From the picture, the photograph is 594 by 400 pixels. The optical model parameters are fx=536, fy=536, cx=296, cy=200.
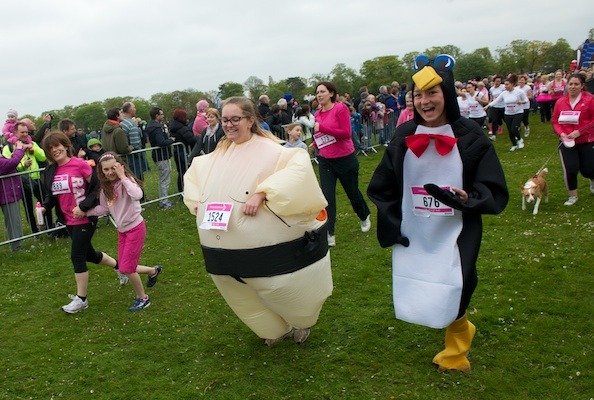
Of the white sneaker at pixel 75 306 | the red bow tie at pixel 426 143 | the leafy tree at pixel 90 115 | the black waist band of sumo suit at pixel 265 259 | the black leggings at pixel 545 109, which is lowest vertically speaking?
the white sneaker at pixel 75 306

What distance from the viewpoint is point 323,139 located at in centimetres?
712

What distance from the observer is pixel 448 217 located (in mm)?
3609

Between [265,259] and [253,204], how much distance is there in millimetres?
425

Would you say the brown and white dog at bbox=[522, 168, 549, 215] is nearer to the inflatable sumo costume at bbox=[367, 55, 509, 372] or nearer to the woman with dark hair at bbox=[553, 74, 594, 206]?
the woman with dark hair at bbox=[553, 74, 594, 206]

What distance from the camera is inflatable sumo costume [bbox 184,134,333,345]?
12.6 feet

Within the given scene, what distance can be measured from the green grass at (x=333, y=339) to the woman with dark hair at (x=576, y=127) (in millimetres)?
881

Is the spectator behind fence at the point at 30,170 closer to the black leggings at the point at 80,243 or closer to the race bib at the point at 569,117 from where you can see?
the black leggings at the point at 80,243

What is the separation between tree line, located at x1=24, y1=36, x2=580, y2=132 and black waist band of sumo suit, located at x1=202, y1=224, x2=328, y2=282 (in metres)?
64.7

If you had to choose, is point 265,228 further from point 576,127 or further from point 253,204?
point 576,127

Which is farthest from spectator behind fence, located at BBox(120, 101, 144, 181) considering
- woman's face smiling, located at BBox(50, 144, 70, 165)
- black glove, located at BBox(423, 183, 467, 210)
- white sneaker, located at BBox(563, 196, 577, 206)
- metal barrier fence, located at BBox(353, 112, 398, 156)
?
black glove, located at BBox(423, 183, 467, 210)

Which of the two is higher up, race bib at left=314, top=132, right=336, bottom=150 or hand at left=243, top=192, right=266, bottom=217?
race bib at left=314, top=132, right=336, bottom=150

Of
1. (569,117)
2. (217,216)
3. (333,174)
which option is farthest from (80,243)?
(569,117)

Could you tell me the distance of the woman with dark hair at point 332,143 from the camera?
276 inches

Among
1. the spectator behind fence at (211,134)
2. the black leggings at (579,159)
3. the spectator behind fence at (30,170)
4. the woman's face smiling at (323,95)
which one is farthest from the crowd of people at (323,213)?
the black leggings at (579,159)
